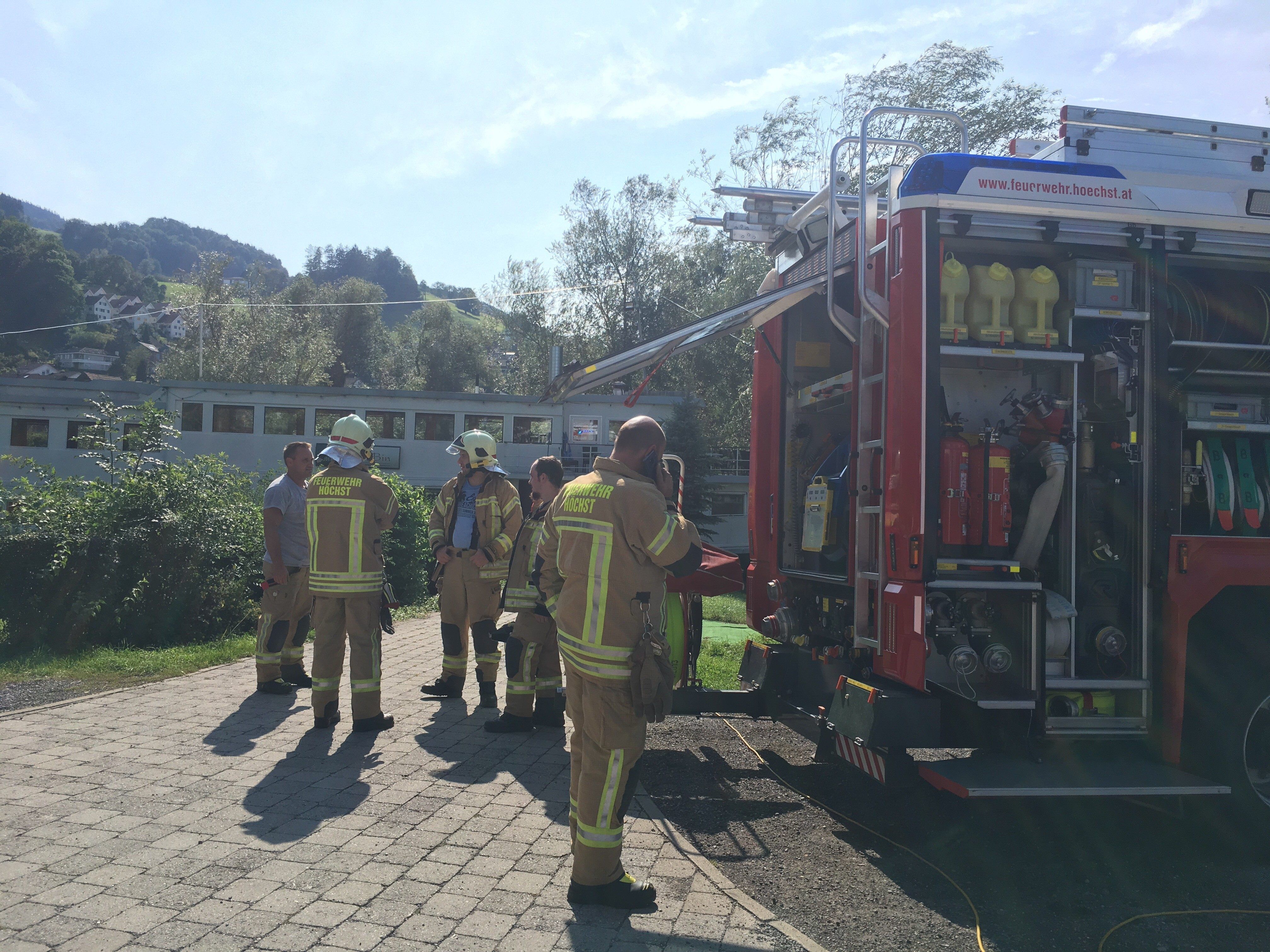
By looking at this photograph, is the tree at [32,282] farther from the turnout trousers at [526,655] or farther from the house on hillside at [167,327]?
the turnout trousers at [526,655]

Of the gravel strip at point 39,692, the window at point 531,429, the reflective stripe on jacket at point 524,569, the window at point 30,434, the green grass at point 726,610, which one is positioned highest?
the window at point 531,429

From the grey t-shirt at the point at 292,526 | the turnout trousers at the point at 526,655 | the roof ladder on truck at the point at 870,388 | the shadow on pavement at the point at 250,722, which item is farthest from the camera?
the grey t-shirt at the point at 292,526

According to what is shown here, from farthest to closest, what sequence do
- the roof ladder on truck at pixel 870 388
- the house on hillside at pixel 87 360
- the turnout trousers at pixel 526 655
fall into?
the house on hillside at pixel 87 360
the turnout trousers at pixel 526 655
the roof ladder on truck at pixel 870 388

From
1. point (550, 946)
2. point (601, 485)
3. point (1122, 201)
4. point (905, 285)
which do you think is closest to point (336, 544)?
point (601, 485)

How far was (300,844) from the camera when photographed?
4.04m

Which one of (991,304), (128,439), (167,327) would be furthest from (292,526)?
(167,327)

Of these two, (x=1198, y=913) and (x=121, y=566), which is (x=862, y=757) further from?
(x=121, y=566)

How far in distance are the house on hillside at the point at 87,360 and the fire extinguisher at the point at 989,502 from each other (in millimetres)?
96868

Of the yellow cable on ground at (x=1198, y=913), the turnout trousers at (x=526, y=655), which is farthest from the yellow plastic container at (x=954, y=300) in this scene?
the turnout trousers at (x=526, y=655)

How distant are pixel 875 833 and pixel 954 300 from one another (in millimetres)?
2822

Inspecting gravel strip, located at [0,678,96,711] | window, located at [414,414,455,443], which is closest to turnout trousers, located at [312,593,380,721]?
gravel strip, located at [0,678,96,711]

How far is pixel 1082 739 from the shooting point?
4.55m

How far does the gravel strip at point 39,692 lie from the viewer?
21.3ft

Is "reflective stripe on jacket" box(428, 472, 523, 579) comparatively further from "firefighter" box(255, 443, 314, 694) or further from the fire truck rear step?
the fire truck rear step
